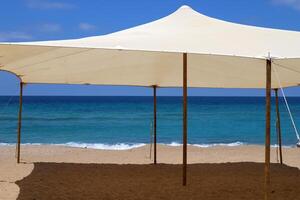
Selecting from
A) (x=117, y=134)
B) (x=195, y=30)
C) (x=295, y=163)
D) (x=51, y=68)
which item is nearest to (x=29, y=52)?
(x=51, y=68)

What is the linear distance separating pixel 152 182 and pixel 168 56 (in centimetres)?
170

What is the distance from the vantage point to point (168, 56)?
6.10m

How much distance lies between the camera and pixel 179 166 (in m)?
8.19

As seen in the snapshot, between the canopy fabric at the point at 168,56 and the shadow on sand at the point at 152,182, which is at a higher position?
the canopy fabric at the point at 168,56

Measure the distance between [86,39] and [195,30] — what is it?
4.17 ft

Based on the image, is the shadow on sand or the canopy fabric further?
the shadow on sand

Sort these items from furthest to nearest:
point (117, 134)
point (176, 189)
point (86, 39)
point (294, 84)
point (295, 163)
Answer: point (117, 134) → point (295, 163) → point (294, 84) → point (176, 189) → point (86, 39)

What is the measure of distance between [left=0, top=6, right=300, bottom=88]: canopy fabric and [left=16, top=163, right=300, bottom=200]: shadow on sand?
1.37 metres

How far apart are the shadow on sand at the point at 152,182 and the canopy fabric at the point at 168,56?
137cm

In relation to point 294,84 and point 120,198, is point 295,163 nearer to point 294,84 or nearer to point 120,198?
point 294,84

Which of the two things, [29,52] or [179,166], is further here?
[179,166]

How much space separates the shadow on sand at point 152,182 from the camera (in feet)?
19.2

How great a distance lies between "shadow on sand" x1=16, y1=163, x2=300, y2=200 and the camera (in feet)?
19.2

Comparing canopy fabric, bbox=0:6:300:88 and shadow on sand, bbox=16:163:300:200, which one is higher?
canopy fabric, bbox=0:6:300:88
